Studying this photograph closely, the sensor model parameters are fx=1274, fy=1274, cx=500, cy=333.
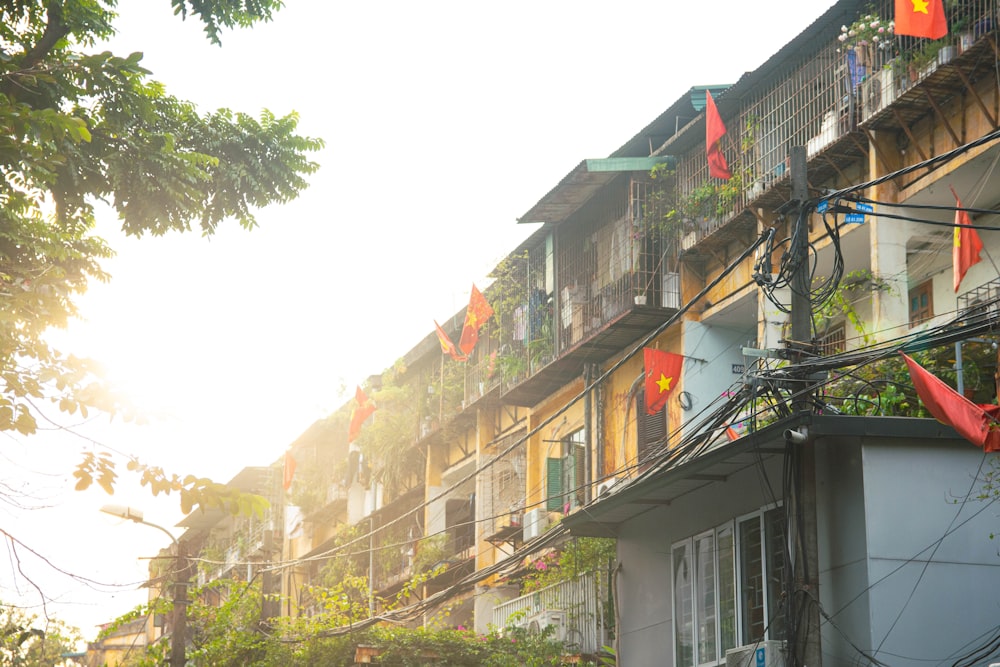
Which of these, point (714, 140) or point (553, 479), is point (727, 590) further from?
point (553, 479)

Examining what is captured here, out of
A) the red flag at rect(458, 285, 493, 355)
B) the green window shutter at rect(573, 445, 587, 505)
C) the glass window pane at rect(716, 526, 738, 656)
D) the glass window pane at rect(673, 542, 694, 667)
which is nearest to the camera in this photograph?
the glass window pane at rect(716, 526, 738, 656)

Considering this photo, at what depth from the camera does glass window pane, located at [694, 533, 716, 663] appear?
15859mm

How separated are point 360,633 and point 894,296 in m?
11.9

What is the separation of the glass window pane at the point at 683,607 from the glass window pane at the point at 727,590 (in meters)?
0.83

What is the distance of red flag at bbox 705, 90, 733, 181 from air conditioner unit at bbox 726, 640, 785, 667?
8.91 meters

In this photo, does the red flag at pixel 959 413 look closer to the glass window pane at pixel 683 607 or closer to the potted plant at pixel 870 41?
the glass window pane at pixel 683 607

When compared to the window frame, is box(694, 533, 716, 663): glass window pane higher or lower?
lower

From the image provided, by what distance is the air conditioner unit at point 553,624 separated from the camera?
22.0 metres

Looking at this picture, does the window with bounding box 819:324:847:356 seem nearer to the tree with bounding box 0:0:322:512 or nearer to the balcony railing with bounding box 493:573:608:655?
the balcony railing with bounding box 493:573:608:655

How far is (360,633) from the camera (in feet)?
77.3

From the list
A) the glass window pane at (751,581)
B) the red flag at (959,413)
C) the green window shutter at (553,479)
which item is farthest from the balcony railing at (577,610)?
the red flag at (959,413)

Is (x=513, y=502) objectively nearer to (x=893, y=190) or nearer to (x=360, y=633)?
(x=360, y=633)

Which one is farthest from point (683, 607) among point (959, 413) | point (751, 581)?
point (959, 413)

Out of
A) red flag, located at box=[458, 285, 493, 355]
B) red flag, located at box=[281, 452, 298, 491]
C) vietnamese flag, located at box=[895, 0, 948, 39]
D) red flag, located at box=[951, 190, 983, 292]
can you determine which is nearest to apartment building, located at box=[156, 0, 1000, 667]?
red flag, located at box=[951, 190, 983, 292]
